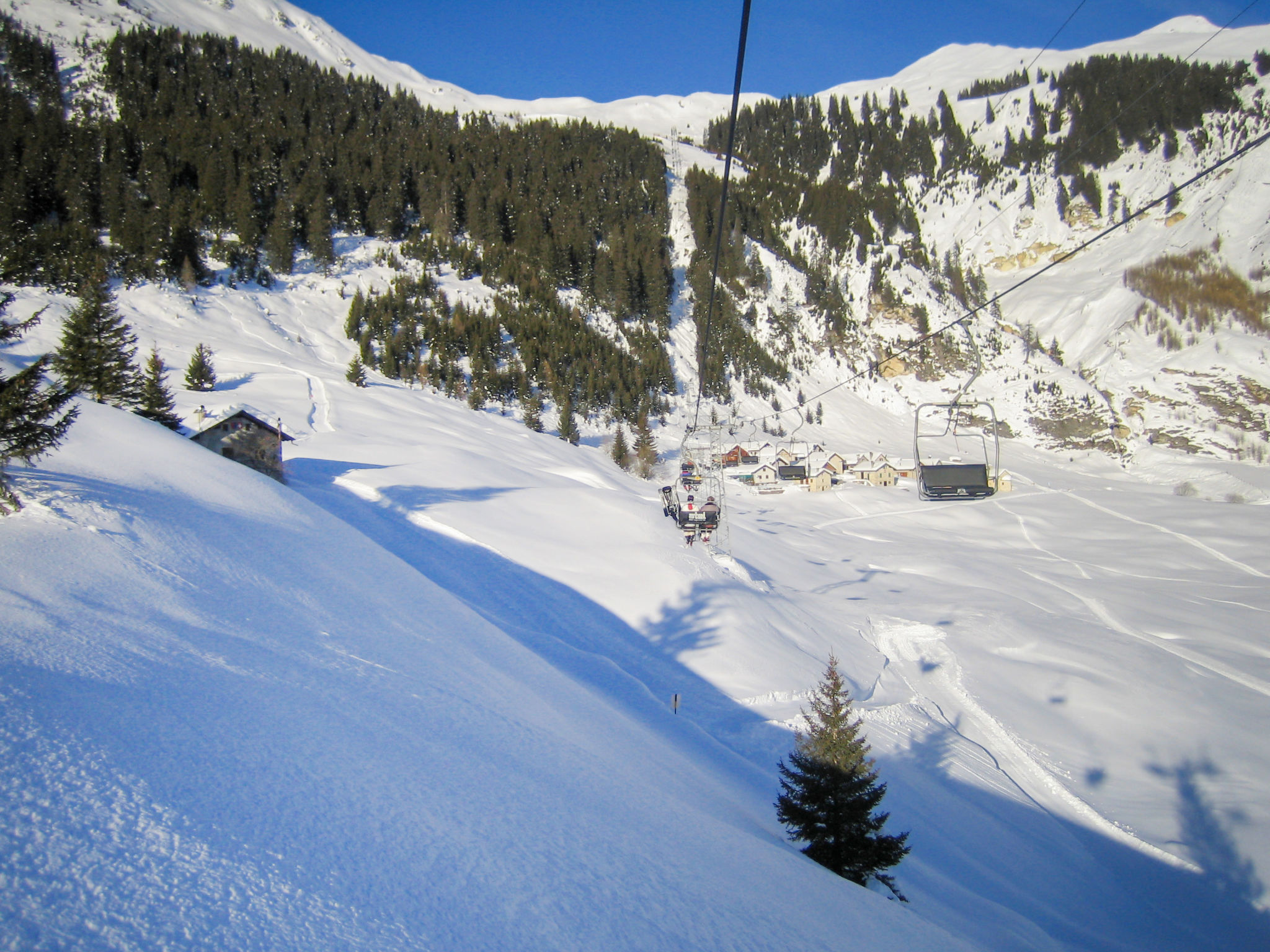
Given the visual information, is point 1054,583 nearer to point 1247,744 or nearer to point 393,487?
point 1247,744

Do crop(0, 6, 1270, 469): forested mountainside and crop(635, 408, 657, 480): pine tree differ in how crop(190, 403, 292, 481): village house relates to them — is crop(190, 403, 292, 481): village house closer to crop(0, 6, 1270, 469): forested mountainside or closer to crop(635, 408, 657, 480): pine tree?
crop(635, 408, 657, 480): pine tree

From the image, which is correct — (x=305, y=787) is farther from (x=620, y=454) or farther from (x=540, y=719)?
(x=620, y=454)

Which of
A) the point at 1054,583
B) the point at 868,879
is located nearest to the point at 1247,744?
the point at 868,879

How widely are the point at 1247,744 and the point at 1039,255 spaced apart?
145 meters

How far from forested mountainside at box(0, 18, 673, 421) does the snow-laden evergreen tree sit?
41204 millimetres

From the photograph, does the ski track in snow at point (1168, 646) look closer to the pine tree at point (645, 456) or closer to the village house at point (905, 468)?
the pine tree at point (645, 456)

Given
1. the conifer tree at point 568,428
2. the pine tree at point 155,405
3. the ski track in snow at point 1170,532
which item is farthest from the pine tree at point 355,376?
the ski track in snow at point 1170,532

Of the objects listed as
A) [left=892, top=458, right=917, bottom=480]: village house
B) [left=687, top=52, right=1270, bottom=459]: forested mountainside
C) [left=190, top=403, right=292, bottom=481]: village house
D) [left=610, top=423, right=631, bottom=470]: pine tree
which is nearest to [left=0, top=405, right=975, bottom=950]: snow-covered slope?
[left=190, top=403, right=292, bottom=481]: village house

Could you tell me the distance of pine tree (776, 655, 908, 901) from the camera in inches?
331

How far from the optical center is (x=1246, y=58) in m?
133

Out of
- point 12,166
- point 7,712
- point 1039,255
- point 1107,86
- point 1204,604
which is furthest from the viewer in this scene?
point 1107,86

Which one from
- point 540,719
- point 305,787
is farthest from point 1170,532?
point 305,787

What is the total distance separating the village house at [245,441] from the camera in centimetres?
2080

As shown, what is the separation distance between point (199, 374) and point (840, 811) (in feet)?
138
